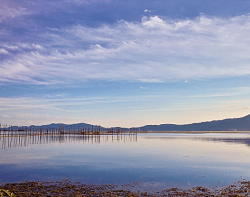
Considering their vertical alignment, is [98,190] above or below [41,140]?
above

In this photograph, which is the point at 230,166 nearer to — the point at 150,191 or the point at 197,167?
the point at 197,167

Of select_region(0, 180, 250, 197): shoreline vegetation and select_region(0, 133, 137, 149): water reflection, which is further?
select_region(0, 133, 137, 149): water reflection

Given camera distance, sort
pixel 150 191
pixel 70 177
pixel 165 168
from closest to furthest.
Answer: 1. pixel 150 191
2. pixel 70 177
3. pixel 165 168

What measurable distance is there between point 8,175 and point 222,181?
21725 mm

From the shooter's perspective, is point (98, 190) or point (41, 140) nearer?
point (98, 190)

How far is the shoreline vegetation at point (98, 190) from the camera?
17625 millimetres

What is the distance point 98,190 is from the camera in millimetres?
19234

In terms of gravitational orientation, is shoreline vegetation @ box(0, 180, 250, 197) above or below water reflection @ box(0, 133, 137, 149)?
above

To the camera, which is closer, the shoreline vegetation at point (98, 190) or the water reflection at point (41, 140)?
the shoreline vegetation at point (98, 190)

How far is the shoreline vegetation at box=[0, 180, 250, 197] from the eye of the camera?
57.8ft

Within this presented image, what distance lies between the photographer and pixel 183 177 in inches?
982

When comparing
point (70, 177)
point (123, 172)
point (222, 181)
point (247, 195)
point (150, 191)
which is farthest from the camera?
point (123, 172)

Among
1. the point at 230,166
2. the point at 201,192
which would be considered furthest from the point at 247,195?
the point at 230,166

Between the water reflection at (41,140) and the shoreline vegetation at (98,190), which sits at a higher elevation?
the shoreline vegetation at (98,190)
